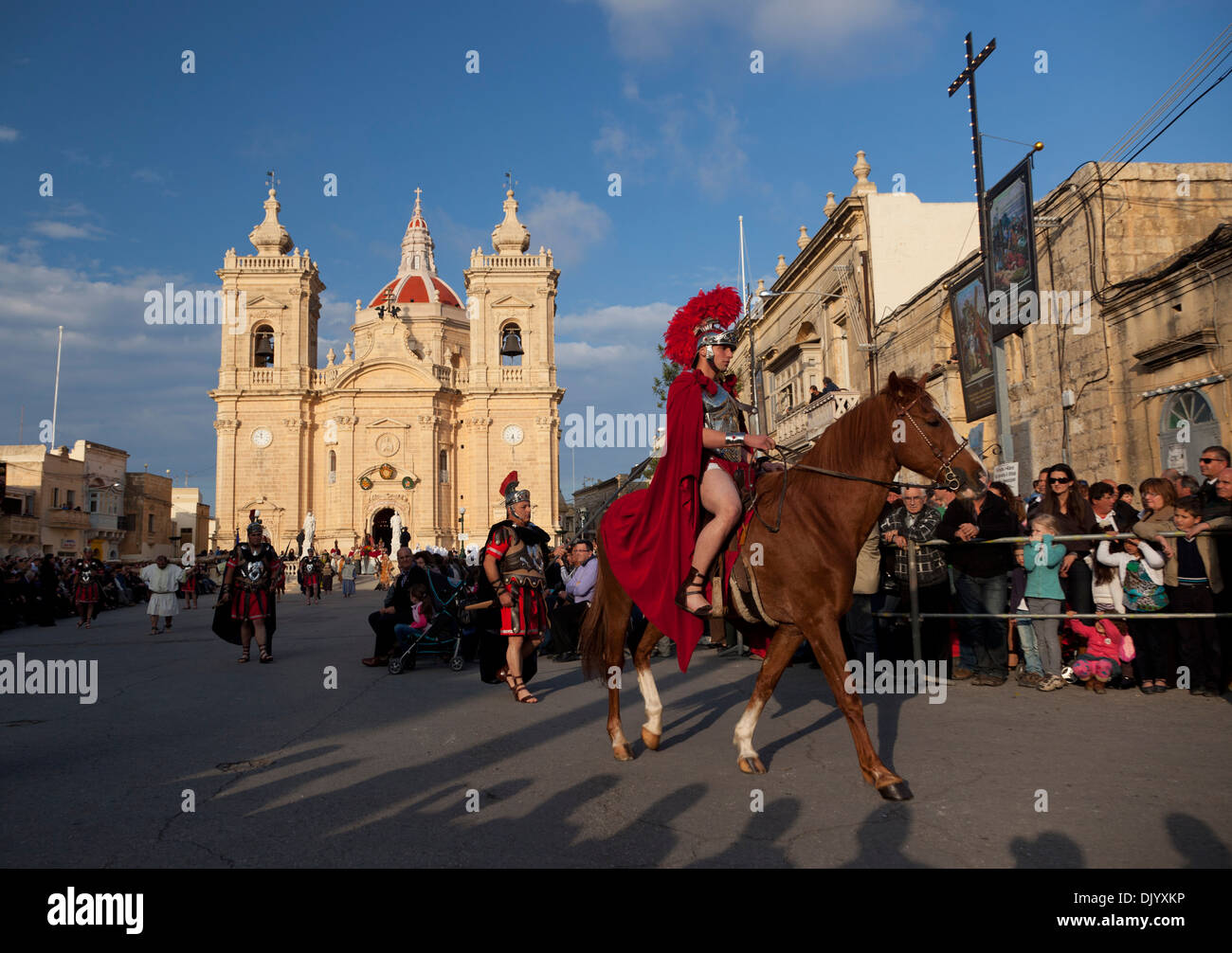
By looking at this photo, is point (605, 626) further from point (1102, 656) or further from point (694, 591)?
point (1102, 656)

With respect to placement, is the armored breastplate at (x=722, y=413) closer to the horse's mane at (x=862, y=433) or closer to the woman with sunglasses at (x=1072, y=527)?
the horse's mane at (x=862, y=433)

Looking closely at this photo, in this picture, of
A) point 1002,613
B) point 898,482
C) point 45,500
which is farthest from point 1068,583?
point 45,500

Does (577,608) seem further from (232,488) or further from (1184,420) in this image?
(232,488)

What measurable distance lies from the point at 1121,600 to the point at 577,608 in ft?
22.4

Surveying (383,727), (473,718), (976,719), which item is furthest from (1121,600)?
(383,727)

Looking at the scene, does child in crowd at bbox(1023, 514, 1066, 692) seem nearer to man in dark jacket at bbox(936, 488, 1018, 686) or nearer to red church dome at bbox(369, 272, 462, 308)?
man in dark jacket at bbox(936, 488, 1018, 686)

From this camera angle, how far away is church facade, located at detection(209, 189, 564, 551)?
4969cm

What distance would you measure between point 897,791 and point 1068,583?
462 cm

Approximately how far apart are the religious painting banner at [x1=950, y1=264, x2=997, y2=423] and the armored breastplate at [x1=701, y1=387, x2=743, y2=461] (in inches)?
495

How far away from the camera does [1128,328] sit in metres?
13.2

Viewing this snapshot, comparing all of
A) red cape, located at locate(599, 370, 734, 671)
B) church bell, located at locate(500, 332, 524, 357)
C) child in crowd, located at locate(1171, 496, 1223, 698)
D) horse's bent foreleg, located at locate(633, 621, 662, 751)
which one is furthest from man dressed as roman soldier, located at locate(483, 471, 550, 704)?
church bell, located at locate(500, 332, 524, 357)

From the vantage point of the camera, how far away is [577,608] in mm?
11547

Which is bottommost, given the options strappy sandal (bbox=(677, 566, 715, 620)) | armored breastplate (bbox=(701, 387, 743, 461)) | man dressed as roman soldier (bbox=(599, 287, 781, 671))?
strappy sandal (bbox=(677, 566, 715, 620))

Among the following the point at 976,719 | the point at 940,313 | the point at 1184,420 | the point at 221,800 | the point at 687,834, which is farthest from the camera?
the point at 940,313
